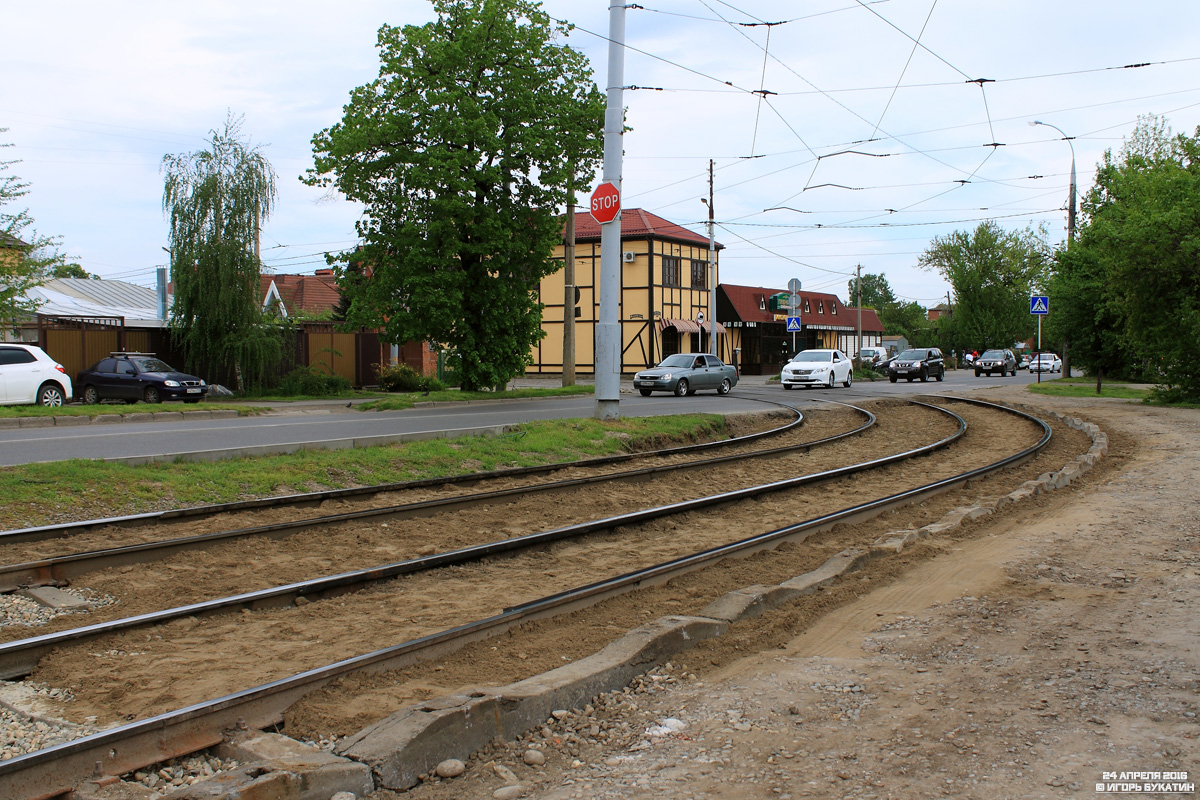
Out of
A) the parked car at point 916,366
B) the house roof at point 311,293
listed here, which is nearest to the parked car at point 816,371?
the parked car at point 916,366

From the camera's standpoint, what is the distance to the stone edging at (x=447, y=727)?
3.11 metres

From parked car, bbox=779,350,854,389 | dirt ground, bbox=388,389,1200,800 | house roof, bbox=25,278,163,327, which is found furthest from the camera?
house roof, bbox=25,278,163,327

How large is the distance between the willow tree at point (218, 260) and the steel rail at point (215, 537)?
20.5 metres

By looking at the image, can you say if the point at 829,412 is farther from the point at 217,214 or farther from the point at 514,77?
the point at 217,214

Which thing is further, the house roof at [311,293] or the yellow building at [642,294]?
the house roof at [311,293]

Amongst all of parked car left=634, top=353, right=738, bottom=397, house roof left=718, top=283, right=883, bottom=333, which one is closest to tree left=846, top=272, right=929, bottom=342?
house roof left=718, top=283, right=883, bottom=333

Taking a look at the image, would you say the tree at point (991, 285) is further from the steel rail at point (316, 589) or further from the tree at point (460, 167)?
the steel rail at point (316, 589)

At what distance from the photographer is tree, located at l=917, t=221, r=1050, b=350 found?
7912 cm

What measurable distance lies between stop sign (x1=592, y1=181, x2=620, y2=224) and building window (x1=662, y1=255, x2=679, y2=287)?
33.2 meters

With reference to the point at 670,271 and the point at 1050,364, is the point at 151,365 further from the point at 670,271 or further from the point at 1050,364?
the point at 1050,364

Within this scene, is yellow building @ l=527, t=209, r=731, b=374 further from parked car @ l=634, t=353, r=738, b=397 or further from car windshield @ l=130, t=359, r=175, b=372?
car windshield @ l=130, t=359, r=175, b=372

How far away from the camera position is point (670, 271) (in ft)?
159

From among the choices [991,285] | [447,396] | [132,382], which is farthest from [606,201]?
[991,285]

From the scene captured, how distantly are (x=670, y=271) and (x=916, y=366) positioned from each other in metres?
14.0
